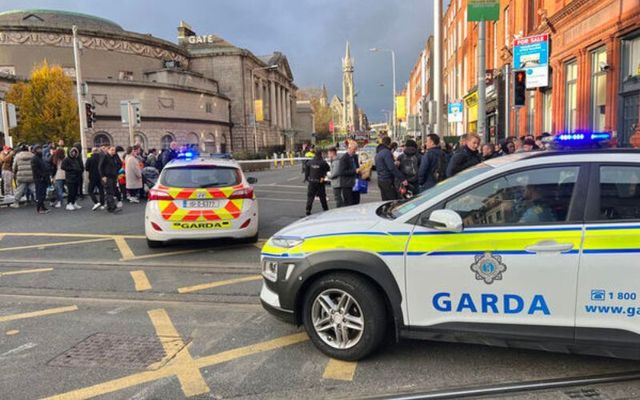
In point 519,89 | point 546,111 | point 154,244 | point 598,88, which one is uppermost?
point 598,88

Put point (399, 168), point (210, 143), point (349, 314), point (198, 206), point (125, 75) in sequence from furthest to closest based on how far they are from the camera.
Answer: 1. point (210, 143)
2. point (125, 75)
3. point (399, 168)
4. point (198, 206)
5. point (349, 314)

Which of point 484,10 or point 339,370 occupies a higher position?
point 484,10

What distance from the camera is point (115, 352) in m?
4.34

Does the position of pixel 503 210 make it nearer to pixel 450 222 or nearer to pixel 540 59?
pixel 450 222

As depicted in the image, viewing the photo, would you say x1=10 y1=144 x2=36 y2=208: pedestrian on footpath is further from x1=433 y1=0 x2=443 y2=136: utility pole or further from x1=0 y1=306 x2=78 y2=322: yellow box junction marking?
x1=433 y1=0 x2=443 y2=136: utility pole

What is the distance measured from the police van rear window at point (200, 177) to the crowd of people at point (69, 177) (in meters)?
5.59

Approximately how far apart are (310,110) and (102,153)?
10843 cm

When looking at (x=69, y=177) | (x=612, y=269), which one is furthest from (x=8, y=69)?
(x=612, y=269)

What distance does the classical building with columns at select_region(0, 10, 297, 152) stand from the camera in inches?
2093

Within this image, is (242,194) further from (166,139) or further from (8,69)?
(8,69)

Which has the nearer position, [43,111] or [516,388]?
[516,388]

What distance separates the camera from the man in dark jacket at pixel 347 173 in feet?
32.2

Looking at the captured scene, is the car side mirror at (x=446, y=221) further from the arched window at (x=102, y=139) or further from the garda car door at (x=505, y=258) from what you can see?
the arched window at (x=102, y=139)

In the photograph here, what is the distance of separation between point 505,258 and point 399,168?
668 centimetres
